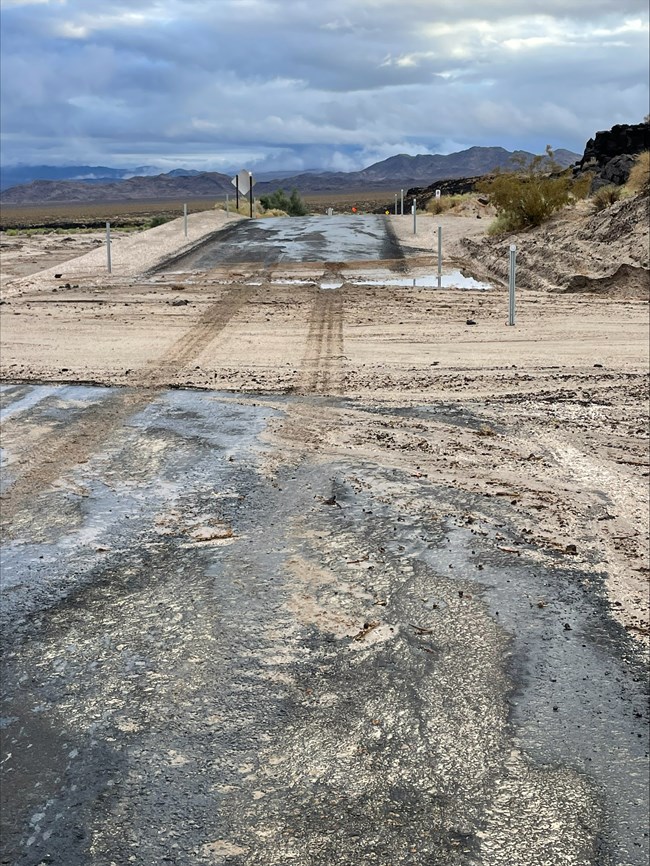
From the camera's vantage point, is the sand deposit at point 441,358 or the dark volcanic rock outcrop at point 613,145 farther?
the dark volcanic rock outcrop at point 613,145

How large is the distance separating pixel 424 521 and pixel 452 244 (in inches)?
1018

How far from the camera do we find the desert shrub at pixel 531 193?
3011cm

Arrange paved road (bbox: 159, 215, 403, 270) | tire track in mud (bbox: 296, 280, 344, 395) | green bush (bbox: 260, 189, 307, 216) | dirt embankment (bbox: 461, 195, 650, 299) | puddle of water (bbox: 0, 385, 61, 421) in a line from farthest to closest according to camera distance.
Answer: green bush (bbox: 260, 189, 307, 216), paved road (bbox: 159, 215, 403, 270), dirt embankment (bbox: 461, 195, 650, 299), tire track in mud (bbox: 296, 280, 344, 395), puddle of water (bbox: 0, 385, 61, 421)

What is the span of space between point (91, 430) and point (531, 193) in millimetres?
22086

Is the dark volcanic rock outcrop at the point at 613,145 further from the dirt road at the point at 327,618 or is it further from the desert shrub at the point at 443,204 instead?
the dirt road at the point at 327,618

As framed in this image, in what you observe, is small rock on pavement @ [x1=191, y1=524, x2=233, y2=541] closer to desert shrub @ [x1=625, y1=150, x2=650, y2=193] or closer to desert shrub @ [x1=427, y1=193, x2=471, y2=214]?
desert shrub @ [x1=625, y1=150, x2=650, y2=193]

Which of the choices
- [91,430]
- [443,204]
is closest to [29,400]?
[91,430]

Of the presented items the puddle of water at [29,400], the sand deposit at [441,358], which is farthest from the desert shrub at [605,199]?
the puddle of water at [29,400]

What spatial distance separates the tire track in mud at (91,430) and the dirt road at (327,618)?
49 mm

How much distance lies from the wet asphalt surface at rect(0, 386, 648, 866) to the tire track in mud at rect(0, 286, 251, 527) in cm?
24

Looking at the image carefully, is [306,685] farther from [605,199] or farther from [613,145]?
[613,145]

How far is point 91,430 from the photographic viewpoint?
10.8 metres

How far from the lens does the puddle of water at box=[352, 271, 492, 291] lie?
22578mm

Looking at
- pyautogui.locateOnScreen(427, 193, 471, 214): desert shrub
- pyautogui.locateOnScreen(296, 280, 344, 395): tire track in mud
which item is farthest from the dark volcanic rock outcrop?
pyautogui.locateOnScreen(296, 280, 344, 395): tire track in mud
